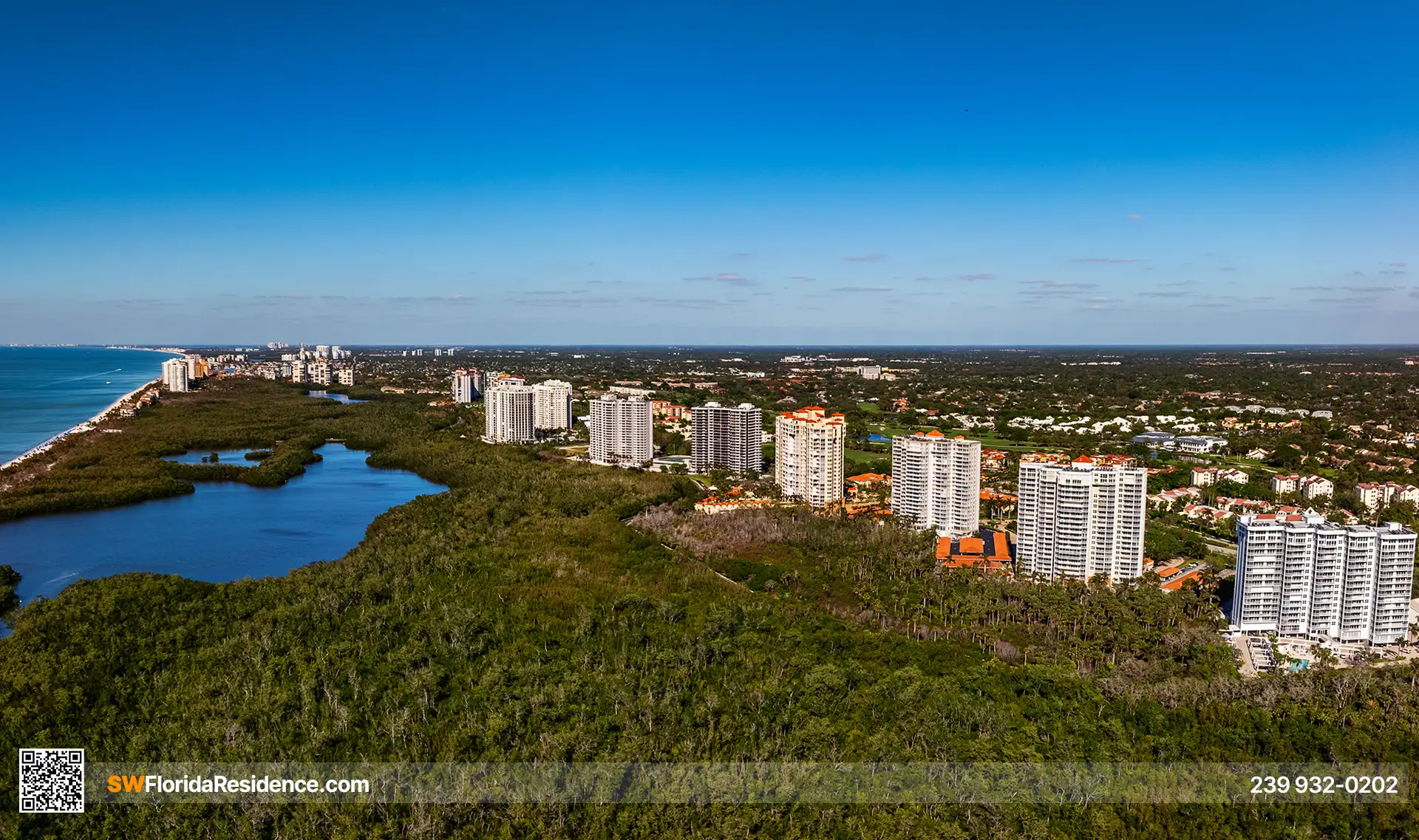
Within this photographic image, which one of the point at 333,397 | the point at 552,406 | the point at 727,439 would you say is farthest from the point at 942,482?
the point at 333,397

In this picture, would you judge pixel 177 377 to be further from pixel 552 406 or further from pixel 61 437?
pixel 552 406

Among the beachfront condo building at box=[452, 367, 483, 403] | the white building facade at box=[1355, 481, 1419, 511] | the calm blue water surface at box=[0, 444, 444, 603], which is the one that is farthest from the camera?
the beachfront condo building at box=[452, 367, 483, 403]

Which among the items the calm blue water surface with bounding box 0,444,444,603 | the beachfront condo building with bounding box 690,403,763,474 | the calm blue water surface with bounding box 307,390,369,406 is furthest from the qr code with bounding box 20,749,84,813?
the calm blue water surface with bounding box 307,390,369,406

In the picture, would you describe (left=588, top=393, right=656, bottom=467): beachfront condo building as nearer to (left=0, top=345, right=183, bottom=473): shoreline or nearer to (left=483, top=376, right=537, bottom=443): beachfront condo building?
(left=483, top=376, right=537, bottom=443): beachfront condo building

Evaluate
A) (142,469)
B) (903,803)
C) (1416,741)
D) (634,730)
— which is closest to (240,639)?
(634,730)

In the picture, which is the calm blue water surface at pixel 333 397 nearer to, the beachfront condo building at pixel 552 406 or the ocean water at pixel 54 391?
the ocean water at pixel 54 391

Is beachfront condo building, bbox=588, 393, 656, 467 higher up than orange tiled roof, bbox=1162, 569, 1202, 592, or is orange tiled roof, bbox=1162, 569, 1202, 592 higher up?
beachfront condo building, bbox=588, 393, 656, 467
